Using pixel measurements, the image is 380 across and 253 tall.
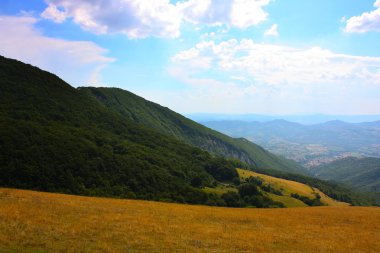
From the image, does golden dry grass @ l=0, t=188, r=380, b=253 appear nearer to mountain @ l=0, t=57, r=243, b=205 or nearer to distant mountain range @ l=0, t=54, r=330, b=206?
mountain @ l=0, t=57, r=243, b=205

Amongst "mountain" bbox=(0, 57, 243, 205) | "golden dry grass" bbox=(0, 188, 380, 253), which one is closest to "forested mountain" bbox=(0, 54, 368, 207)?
"mountain" bbox=(0, 57, 243, 205)

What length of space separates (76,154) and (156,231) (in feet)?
249

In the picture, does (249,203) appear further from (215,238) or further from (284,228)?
(215,238)

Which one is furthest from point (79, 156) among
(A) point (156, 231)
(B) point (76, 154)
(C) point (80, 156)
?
(A) point (156, 231)

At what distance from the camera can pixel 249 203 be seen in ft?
411

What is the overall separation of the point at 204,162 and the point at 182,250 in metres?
162

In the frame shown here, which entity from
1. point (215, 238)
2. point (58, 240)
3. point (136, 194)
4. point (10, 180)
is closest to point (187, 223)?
point (215, 238)

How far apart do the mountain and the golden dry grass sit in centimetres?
4246

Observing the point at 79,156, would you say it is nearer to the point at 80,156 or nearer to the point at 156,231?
the point at 80,156

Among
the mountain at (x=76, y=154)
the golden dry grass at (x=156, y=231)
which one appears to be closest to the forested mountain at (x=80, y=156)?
the mountain at (x=76, y=154)

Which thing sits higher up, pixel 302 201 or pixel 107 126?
pixel 107 126

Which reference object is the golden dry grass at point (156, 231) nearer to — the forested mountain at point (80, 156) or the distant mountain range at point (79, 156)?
the forested mountain at point (80, 156)

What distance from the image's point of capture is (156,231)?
30172 mm

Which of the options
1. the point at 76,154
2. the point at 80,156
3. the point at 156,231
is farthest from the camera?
the point at 80,156
